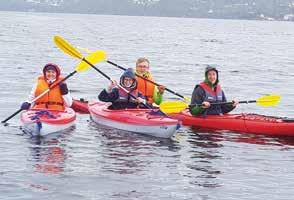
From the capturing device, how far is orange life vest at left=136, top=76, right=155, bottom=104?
16.9 metres

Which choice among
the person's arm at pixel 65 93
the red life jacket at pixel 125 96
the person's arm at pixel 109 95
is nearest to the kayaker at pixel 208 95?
the red life jacket at pixel 125 96

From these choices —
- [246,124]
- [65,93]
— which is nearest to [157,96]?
[246,124]

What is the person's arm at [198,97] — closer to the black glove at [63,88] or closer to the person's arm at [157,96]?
the person's arm at [157,96]

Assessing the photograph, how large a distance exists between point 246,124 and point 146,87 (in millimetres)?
2666

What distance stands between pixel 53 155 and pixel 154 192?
2.84 metres

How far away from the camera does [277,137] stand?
15656mm

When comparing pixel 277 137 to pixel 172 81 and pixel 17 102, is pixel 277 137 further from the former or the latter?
pixel 172 81

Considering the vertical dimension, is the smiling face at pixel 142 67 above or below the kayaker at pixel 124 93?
above

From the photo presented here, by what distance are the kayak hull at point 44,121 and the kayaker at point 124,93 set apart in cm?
101

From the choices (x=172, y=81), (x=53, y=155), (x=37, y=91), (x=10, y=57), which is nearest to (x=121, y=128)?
(x=37, y=91)

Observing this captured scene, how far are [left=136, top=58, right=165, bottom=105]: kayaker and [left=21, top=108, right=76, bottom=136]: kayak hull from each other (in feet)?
7.27

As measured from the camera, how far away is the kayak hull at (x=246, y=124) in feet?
51.1

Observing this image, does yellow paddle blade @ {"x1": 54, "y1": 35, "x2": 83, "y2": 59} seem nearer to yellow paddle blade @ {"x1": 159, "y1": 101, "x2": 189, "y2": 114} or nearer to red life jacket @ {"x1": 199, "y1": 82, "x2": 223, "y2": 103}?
yellow paddle blade @ {"x1": 159, "y1": 101, "x2": 189, "y2": 114}

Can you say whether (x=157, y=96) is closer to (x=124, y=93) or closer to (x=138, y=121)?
(x=124, y=93)
